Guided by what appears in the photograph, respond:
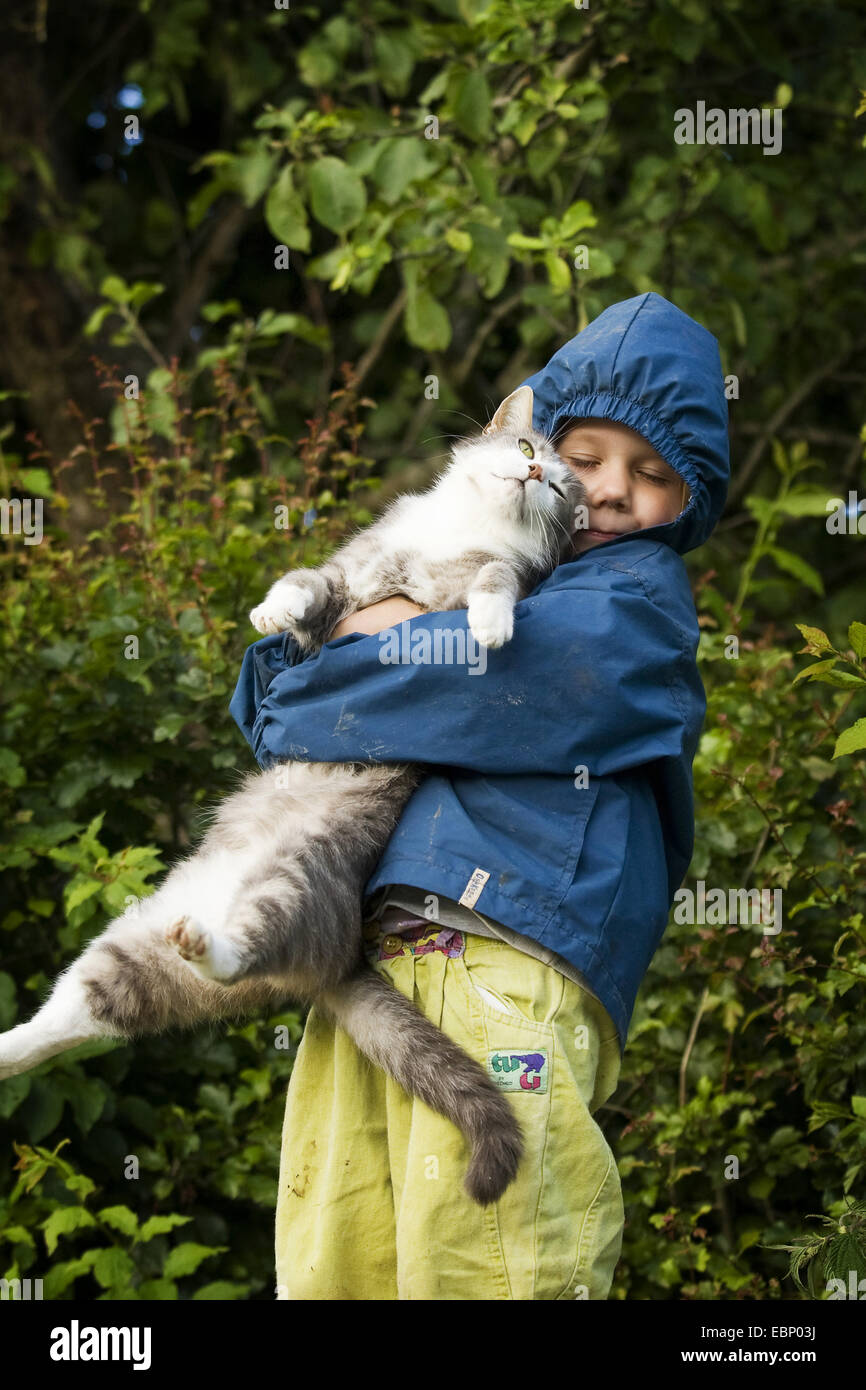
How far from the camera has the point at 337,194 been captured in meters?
4.43

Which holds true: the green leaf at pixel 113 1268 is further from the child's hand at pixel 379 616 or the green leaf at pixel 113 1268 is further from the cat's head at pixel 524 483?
the cat's head at pixel 524 483

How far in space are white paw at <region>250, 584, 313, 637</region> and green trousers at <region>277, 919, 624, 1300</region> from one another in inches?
26.0

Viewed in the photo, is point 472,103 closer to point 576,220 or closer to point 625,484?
point 576,220

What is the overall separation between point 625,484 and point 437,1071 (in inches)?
47.9

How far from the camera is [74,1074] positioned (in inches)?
135

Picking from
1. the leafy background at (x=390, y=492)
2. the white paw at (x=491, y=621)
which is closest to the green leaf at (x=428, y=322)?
the leafy background at (x=390, y=492)

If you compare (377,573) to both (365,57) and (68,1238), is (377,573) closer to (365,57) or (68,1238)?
(68,1238)

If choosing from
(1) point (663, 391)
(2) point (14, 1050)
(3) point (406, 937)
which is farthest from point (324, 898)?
(1) point (663, 391)

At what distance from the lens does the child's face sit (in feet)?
8.68

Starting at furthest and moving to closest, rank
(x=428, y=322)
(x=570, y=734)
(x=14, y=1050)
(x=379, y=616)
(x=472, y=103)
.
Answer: (x=428, y=322)
(x=472, y=103)
(x=379, y=616)
(x=14, y=1050)
(x=570, y=734)

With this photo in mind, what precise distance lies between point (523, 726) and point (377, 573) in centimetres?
78

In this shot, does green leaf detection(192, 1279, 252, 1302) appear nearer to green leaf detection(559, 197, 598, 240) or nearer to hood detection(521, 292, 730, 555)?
hood detection(521, 292, 730, 555)

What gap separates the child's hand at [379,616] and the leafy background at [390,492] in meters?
0.82

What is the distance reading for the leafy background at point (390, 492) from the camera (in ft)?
11.4
